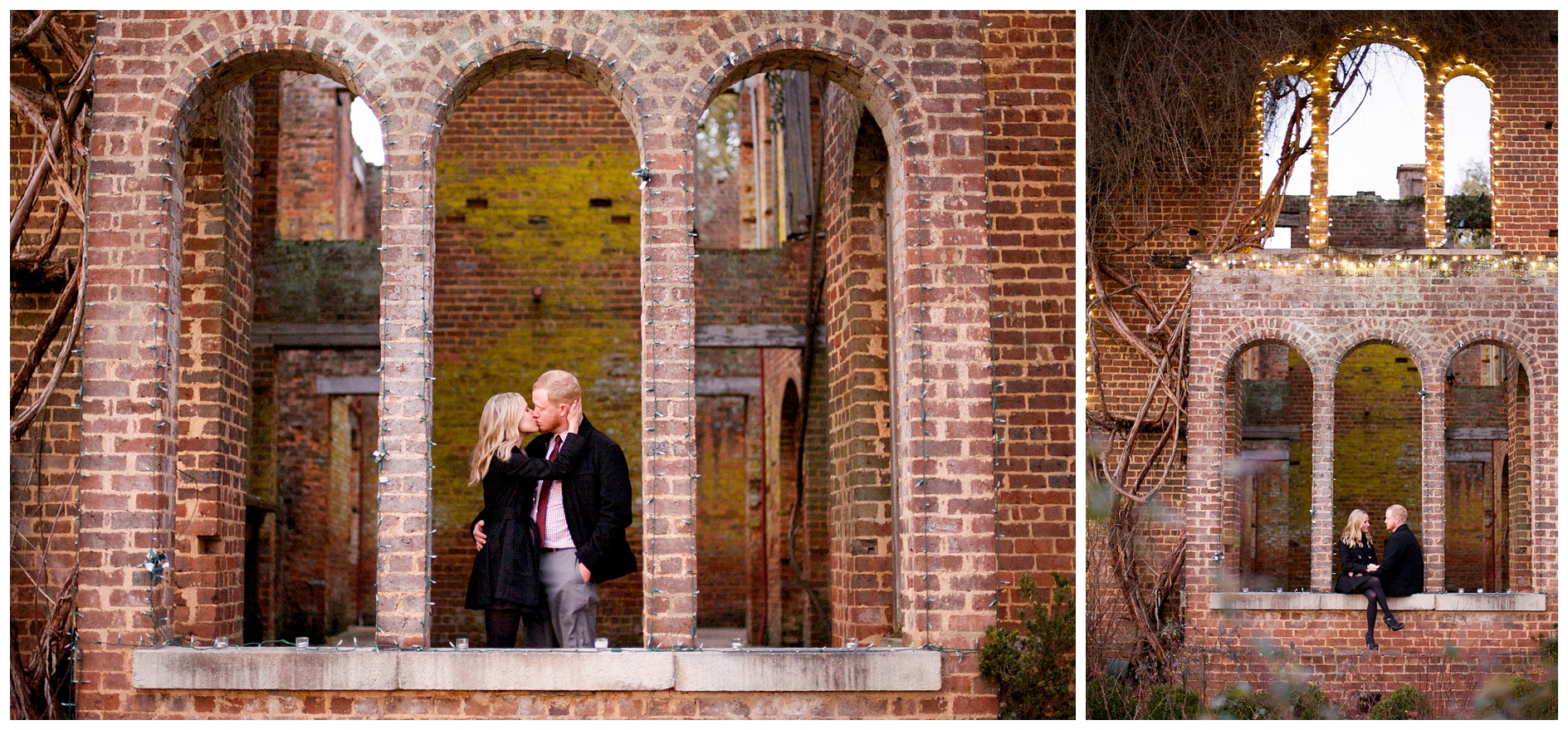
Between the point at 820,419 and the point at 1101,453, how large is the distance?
235 cm

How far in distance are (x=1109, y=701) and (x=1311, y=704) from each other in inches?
78.2

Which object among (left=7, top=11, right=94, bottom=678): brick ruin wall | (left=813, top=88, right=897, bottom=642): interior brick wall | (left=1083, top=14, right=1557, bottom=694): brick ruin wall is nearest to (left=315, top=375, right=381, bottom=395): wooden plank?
(left=7, top=11, right=94, bottom=678): brick ruin wall

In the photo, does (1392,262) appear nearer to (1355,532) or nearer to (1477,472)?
(1355,532)

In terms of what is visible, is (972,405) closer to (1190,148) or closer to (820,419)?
(820,419)

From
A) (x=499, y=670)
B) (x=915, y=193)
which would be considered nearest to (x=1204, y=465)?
(x=915, y=193)

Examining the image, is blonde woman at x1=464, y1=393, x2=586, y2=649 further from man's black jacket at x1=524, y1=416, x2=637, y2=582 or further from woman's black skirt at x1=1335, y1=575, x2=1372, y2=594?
woman's black skirt at x1=1335, y1=575, x2=1372, y2=594

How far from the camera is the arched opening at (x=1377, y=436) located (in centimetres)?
1888

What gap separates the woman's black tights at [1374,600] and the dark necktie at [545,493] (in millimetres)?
6686

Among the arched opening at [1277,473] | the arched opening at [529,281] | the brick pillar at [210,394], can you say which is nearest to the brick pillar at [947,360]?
the brick pillar at [210,394]

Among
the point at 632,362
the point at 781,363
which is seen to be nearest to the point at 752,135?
the point at 781,363

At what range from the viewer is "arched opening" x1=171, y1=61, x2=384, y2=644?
760 cm

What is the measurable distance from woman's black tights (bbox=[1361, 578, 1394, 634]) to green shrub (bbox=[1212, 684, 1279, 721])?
3.44 ft

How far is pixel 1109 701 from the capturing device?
8.75m

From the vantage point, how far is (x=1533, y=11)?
37.1 feet
